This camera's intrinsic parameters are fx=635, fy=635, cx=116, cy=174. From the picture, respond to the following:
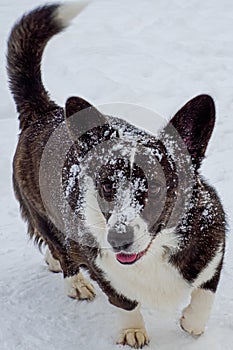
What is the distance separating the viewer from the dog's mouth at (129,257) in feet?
9.09

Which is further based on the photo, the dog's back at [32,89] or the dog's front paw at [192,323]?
the dog's back at [32,89]

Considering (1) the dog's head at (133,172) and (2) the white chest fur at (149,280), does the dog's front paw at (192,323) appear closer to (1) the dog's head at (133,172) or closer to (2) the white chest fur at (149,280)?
(2) the white chest fur at (149,280)

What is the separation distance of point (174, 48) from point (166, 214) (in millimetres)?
5439

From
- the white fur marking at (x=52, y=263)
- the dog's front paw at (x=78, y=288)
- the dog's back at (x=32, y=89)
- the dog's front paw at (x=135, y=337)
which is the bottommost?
the white fur marking at (x=52, y=263)

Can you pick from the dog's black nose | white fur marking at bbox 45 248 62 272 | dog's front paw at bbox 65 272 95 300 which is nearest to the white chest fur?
the dog's black nose

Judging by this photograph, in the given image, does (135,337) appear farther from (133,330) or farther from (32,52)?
(32,52)

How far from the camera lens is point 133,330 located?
315 centimetres

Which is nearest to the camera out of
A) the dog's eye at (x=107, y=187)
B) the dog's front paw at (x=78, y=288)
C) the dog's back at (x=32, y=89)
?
the dog's eye at (x=107, y=187)

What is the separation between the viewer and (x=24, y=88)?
11.9 feet

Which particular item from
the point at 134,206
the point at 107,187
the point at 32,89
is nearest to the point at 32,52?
the point at 32,89

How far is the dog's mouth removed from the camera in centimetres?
277

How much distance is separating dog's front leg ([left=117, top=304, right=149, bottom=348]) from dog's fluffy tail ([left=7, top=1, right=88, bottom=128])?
1.24 meters

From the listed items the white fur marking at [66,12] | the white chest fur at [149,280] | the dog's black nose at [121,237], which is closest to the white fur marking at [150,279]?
the white chest fur at [149,280]

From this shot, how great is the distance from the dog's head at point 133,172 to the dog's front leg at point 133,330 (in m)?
0.47
